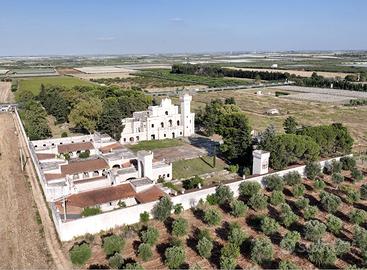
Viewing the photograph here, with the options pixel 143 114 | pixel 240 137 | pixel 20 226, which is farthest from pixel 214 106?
pixel 20 226

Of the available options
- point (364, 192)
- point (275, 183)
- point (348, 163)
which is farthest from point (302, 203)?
point (348, 163)

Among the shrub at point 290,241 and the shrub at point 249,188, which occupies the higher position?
the shrub at point 249,188

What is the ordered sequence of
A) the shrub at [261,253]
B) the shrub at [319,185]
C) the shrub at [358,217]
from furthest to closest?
the shrub at [319,185] < the shrub at [358,217] < the shrub at [261,253]

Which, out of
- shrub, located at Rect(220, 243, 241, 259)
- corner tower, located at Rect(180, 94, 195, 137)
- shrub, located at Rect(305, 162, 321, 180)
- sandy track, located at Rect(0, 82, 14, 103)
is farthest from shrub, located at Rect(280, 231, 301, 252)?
sandy track, located at Rect(0, 82, 14, 103)

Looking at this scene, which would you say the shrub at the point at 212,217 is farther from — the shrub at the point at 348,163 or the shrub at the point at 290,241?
the shrub at the point at 348,163

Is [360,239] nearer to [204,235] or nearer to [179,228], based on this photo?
[204,235]

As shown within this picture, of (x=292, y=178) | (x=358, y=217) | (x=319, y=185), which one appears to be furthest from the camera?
(x=292, y=178)

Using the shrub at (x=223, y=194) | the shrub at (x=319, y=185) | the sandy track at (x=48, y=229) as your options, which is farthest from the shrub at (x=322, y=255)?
the sandy track at (x=48, y=229)

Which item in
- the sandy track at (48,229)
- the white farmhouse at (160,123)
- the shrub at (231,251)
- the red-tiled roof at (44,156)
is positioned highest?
the white farmhouse at (160,123)
